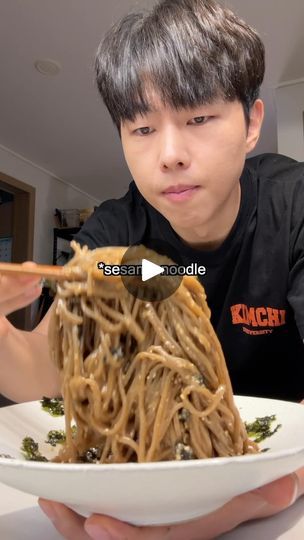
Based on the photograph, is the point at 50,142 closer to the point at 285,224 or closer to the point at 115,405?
the point at 285,224

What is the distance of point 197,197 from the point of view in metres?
0.98

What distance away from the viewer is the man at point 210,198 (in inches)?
35.9

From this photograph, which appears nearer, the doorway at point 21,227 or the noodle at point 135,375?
the noodle at point 135,375

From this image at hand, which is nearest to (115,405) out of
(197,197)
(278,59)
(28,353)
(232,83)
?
(28,353)

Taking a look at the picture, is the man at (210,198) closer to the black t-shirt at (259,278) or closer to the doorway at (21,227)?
the black t-shirt at (259,278)

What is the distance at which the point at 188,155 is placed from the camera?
2.96ft

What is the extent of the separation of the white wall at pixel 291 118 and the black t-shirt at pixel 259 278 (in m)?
2.31

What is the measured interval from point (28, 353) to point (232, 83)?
2.38 ft

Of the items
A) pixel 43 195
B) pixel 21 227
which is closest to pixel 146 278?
pixel 21 227

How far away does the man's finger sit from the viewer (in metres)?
0.57

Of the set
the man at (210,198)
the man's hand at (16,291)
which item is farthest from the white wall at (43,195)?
the man's hand at (16,291)

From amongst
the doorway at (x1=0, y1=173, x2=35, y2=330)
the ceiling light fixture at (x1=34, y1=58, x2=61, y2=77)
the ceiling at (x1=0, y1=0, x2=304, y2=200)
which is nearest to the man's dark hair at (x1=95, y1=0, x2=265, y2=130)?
the ceiling at (x1=0, y1=0, x2=304, y2=200)

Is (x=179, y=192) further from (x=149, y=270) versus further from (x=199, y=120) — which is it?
(x=149, y=270)

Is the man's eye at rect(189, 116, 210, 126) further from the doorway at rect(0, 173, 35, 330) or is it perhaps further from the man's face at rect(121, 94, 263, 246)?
the doorway at rect(0, 173, 35, 330)
